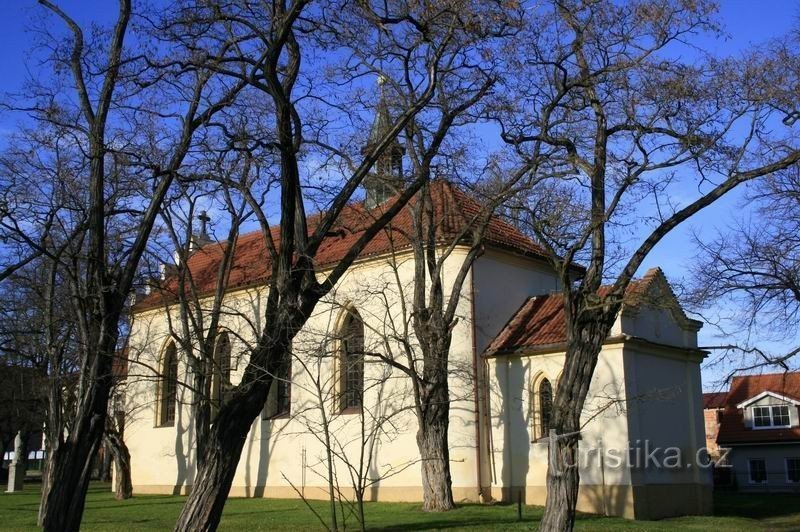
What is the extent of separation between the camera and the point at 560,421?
545 inches

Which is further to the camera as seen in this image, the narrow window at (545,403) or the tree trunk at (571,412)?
the narrow window at (545,403)

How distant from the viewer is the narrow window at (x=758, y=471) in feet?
147

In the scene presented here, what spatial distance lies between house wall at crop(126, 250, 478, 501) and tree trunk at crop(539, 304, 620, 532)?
6715 mm

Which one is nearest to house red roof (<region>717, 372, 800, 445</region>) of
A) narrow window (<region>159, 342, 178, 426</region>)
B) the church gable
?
the church gable

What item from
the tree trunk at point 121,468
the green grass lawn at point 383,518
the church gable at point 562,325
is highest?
the church gable at point 562,325

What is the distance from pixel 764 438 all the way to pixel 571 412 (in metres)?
36.1

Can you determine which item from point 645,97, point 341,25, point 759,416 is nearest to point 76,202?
point 341,25

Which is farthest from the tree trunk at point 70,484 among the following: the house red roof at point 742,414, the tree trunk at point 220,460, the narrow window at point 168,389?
the house red roof at point 742,414

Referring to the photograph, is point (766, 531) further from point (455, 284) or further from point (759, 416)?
point (759, 416)

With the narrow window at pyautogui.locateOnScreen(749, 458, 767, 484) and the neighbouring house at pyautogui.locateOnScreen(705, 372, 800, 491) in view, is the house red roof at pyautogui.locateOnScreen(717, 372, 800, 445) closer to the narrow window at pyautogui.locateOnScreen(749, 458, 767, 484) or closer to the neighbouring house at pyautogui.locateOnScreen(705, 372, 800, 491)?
the neighbouring house at pyautogui.locateOnScreen(705, 372, 800, 491)

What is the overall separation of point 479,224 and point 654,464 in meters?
8.48

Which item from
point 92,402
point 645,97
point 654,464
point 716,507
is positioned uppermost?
point 645,97

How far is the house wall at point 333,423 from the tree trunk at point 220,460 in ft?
27.0

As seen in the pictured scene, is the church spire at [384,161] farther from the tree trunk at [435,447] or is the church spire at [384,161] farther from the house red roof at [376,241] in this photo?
the tree trunk at [435,447]
